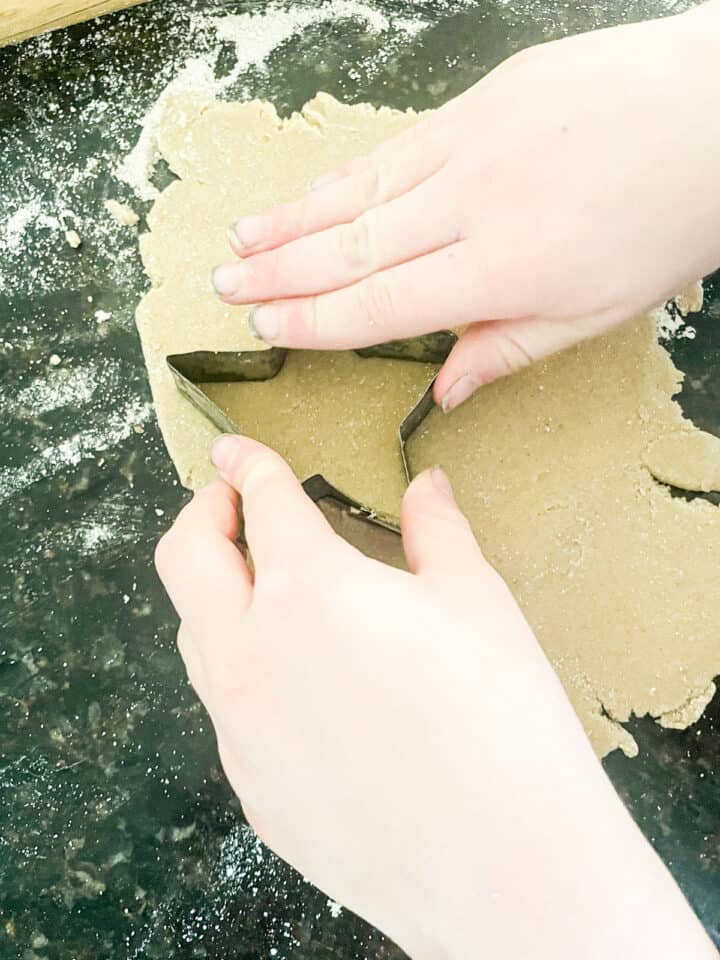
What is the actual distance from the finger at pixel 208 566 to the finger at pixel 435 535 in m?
0.16

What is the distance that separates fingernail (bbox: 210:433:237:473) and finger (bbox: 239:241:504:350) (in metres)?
0.12

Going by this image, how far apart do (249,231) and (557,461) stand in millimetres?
448

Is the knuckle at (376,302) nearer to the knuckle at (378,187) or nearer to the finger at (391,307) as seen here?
the finger at (391,307)

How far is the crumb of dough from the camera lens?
1.08 meters

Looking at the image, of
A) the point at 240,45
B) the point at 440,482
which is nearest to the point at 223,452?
the point at 440,482

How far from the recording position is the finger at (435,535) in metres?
0.76

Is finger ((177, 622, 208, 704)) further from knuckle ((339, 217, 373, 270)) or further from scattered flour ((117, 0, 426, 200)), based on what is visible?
scattered flour ((117, 0, 426, 200))

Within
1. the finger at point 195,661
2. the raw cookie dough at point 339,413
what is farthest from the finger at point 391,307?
the finger at point 195,661

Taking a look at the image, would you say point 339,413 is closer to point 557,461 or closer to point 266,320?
point 266,320

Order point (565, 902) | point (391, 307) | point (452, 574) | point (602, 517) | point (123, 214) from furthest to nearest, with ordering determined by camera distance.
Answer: point (123, 214) → point (602, 517) → point (391, 307) → point (452, 574) → point (565, 902)

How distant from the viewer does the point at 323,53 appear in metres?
1.16

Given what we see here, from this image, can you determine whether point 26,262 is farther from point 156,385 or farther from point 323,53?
point 323,53

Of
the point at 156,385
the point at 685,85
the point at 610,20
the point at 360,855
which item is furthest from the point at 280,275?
the point at 610,20

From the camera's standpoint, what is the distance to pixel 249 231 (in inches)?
35.7
